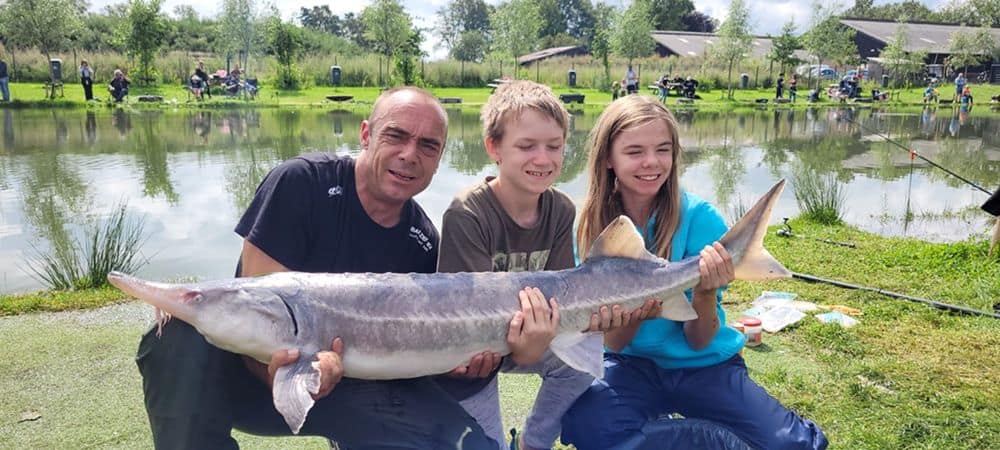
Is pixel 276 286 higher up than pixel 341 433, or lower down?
higher up

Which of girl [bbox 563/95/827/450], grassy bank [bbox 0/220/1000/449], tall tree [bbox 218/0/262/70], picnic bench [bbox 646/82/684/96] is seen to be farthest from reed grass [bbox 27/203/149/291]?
tall tree [bbox 218/0/262/70]

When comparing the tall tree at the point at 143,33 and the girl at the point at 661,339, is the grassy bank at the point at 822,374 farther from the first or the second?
the tall tree at the point at 143,33

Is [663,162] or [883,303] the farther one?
[883,303]

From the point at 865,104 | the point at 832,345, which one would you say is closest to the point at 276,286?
the point at 832,345

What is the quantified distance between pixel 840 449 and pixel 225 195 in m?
11.8

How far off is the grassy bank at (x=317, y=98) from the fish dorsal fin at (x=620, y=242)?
108ft

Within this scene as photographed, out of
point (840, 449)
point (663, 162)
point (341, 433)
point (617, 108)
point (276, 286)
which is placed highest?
point (617, 108)

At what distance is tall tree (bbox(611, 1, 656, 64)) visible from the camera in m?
56.2

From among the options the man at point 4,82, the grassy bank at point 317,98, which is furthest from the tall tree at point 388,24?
the man at point 4,82

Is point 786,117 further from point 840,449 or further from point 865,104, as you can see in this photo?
point 840,449

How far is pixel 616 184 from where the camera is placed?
421cm

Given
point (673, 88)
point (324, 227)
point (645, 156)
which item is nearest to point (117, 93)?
point (673, 88)

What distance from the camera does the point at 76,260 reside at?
7.86 meters

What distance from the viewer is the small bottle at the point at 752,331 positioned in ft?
19.1
